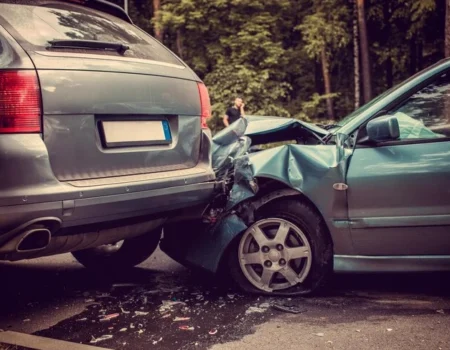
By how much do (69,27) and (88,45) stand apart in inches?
8.1

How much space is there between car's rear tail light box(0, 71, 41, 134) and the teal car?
4.91 feet

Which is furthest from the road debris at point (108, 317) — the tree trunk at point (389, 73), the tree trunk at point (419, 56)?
the tree trunk at point (389, 73)

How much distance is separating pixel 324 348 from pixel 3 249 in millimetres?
1704

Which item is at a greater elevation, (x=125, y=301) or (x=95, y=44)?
(x=95, y=44)

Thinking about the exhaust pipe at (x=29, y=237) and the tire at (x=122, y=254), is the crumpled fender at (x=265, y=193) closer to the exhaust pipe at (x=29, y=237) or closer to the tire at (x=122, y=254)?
the tire at (x=122, y=254)

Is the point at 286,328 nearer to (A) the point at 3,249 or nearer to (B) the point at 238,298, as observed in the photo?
(B) the point at 238,298

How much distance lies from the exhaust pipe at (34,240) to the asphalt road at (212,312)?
59cm

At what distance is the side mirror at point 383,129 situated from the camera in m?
3.36

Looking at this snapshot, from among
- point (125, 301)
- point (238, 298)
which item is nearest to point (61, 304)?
point (125, 301)

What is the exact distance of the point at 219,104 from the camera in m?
20.6

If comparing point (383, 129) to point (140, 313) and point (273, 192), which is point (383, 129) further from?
point (140, 313)

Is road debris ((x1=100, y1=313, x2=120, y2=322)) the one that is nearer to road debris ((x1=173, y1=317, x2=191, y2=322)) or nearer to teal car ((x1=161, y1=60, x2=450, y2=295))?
road debris ((x1=173, y1=317, x2=191, y2=322))

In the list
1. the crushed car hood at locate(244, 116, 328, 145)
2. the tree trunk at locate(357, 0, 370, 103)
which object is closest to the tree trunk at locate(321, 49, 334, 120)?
the tree trunk at locate(357, 0, 370, 103)

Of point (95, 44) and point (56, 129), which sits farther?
point (95, 44)
